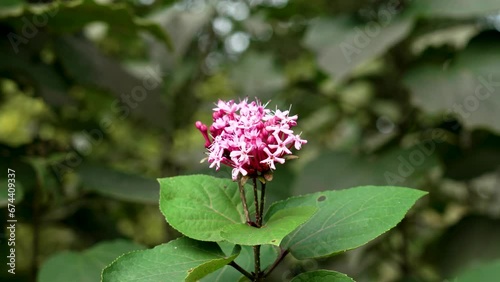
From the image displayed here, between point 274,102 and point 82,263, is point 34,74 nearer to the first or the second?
point 82,263

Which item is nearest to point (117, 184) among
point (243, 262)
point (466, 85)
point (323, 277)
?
point (243, 262)

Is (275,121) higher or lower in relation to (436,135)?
lower

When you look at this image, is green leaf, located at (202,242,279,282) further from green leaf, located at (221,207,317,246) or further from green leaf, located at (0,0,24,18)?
green leaf, located at (0,0,24,18)

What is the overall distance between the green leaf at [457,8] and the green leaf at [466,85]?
0.33 feet

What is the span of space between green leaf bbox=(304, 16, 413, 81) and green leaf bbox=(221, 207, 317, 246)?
0.66 m

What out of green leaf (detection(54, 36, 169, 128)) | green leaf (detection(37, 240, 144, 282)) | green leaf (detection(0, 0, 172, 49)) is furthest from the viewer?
green leaf (detection(54, 36, 169, 128))

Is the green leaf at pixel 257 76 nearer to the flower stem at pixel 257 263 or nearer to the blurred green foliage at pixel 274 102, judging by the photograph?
the blurred green foliage at pixel 274 102

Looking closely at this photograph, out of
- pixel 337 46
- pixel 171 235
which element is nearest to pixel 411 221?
pixel 337 46

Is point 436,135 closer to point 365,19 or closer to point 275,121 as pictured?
point 365,19

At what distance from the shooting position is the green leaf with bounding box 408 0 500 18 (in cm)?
113

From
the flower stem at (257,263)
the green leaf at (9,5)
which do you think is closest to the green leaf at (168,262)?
the flower stem at (257,263)

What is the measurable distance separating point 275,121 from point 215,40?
117 centimetres

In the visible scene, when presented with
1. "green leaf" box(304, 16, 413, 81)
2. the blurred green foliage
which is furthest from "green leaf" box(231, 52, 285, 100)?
"green leaf" box(304, 16, 413, 81)

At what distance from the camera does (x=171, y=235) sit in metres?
1.46
